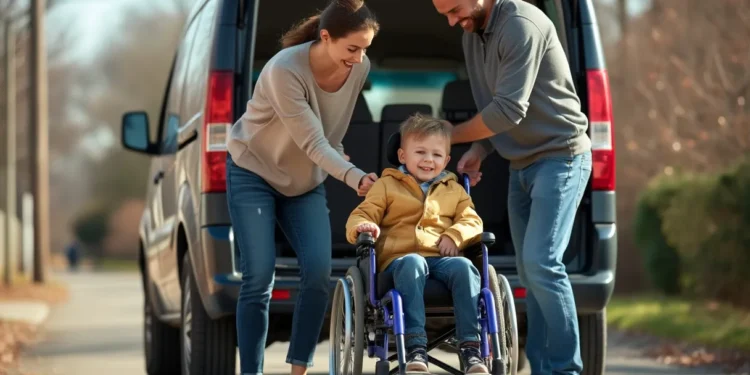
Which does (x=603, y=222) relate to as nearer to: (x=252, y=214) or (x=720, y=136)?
(x=252, y=214)

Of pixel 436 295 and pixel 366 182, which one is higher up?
pixel 366 182

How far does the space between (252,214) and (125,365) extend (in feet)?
14.9

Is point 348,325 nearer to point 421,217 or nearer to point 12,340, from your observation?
point 421,217

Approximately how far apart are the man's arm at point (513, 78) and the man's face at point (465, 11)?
0.14 metres

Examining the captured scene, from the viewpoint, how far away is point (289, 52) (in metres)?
6.76

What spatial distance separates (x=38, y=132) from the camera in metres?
26.4

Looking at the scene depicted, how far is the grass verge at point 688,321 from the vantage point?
11.9 metres

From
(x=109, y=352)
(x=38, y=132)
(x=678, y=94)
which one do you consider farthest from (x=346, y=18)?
(x=38, y=132)

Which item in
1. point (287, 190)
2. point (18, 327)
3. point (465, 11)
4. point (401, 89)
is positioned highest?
point (465, 11)

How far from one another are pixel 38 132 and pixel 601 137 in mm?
19952

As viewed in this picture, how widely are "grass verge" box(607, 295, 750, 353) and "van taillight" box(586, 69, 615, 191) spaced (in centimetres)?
393

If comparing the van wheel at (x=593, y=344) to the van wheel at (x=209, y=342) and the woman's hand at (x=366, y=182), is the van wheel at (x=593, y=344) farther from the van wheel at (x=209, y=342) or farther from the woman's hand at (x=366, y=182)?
the woman's hand at (x=366, y=182)

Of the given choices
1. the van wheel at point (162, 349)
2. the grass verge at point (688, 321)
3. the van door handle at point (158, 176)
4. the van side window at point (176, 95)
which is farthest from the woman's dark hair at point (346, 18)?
the grass verge at point (688, 321)

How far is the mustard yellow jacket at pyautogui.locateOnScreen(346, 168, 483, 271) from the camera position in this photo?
6.41m
